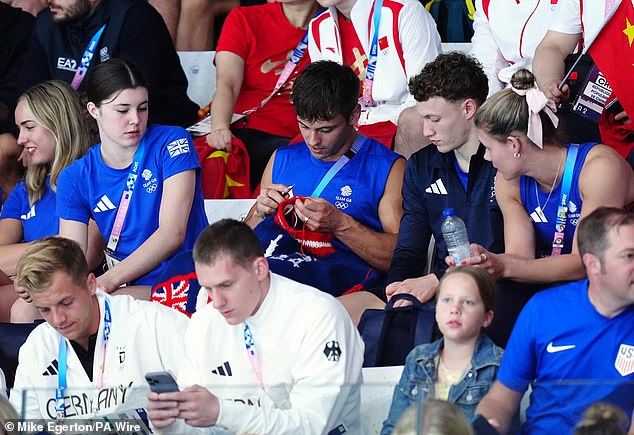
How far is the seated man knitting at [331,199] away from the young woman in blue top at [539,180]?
604 mm

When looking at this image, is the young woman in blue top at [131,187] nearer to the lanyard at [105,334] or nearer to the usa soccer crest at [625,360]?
the lanyard at [105,334]

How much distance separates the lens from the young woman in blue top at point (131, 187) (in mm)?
4164

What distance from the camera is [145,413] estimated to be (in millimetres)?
2689

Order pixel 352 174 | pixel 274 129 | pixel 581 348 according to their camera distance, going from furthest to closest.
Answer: pixel 274 129 < pixel 352 174 < pixel 581 348

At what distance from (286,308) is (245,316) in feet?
0.37

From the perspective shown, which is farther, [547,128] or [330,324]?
[547,128]

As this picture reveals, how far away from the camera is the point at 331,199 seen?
4289 millimetres

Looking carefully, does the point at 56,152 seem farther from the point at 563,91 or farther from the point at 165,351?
the point at 563,91

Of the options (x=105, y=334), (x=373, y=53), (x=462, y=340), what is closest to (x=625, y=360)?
(x=462, y=340)

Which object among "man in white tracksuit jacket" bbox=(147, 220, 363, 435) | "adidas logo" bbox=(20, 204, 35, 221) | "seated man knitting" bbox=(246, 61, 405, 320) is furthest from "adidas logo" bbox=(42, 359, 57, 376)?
"adidas logo" bbox=(20, 204, 35, 221)

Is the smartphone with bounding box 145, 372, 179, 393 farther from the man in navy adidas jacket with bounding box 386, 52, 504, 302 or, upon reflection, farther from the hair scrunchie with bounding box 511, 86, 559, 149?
the hair scrunchie with bounding box 511, 86, 559, 149

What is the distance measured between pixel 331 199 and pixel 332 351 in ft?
4.62

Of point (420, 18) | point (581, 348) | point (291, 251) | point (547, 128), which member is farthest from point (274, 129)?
point (581, 348)

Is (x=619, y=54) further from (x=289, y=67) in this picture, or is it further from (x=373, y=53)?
(x=289, y=67)
